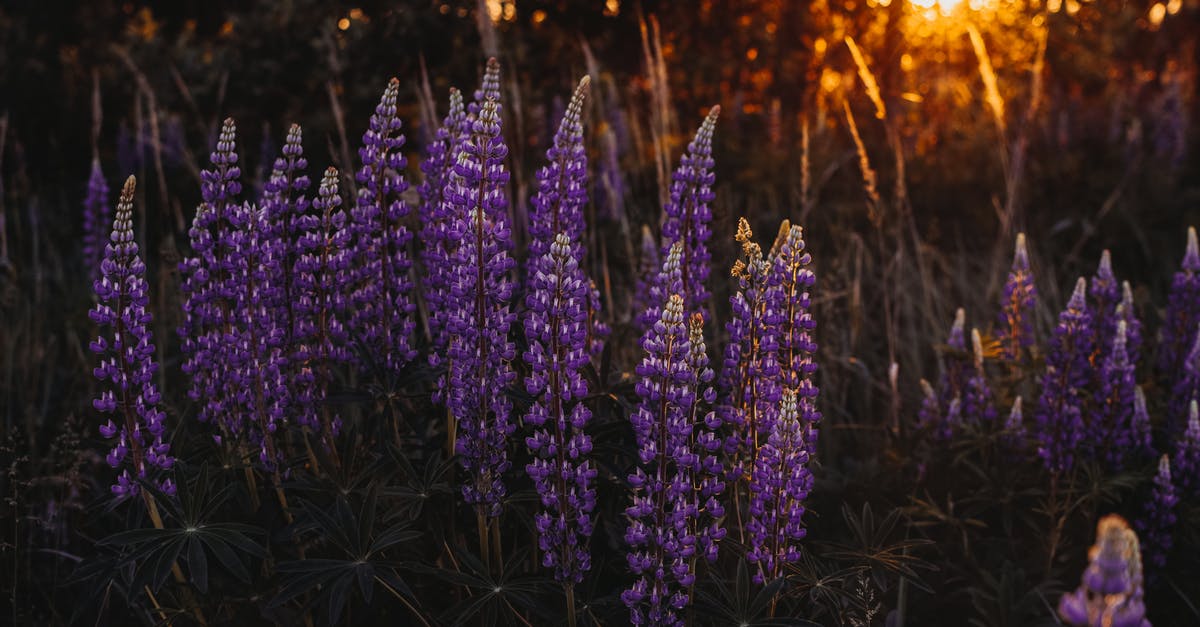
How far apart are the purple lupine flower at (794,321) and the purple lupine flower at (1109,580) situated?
1.06 meters

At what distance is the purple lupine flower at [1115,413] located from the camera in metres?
3.20

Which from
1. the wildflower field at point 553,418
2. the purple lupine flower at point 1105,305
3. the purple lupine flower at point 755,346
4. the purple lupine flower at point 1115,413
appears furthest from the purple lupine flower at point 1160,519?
the purple lupine flower at point 755,346

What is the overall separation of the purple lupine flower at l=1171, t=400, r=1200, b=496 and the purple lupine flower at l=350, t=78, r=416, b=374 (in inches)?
92.1

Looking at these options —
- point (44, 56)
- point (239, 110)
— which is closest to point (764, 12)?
point (239, 110)

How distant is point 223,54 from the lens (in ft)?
26.2

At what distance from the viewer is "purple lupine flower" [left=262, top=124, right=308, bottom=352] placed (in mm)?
2572

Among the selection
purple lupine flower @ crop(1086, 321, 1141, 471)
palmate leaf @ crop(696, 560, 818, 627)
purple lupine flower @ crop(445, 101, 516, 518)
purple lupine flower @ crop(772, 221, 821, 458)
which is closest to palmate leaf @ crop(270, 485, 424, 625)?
purple lupine flower @ crop(445, 101, 516, 518)

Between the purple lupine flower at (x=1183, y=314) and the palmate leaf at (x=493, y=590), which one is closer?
the palmate leaf at (x=493, y=590)

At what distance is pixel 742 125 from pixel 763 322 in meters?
6.41

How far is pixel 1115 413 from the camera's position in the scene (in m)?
3.28

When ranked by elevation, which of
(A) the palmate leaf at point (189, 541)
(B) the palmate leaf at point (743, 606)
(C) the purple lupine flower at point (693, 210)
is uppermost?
(C) the purple lupine flower at point (693, 210)

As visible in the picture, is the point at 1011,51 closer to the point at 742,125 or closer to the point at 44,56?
the point at 742,125

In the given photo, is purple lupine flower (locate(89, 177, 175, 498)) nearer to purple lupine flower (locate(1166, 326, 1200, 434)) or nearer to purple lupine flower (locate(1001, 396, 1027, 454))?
purple lupine flower (locate(1001, 396, 1027, 454))

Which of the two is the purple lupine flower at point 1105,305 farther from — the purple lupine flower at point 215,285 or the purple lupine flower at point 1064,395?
the purple lupine flower at point 215,285
